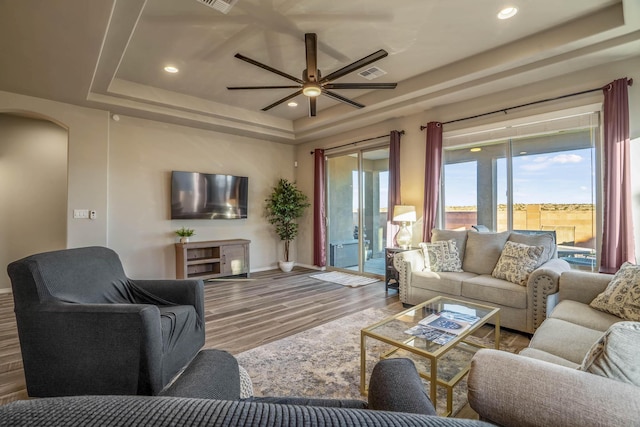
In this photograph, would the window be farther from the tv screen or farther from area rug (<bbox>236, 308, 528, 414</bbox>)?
the tv screen

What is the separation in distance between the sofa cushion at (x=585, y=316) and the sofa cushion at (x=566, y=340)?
0.10 metres

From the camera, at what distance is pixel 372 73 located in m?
3.94

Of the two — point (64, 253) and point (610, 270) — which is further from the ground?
point (64, 253)

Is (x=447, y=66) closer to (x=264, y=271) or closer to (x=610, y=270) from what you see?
(x=610, y=270)

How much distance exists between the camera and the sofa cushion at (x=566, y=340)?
166 centimetres

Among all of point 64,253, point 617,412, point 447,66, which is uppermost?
point 447,66

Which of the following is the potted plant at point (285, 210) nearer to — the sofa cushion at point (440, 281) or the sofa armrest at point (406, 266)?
the sofa armrest at point (406, 266)

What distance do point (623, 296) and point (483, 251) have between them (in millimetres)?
1566

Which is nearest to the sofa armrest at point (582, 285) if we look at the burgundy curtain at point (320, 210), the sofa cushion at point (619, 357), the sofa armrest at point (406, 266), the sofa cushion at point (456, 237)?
the sofa cushion at point (456, 237)

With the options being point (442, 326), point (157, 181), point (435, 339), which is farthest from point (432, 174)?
point (157, 181)

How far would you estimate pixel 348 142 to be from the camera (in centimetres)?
584

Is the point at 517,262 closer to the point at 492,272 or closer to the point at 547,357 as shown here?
the point at 492,272

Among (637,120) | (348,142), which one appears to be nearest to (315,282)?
(348,142)

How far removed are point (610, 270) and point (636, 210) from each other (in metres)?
0.64
